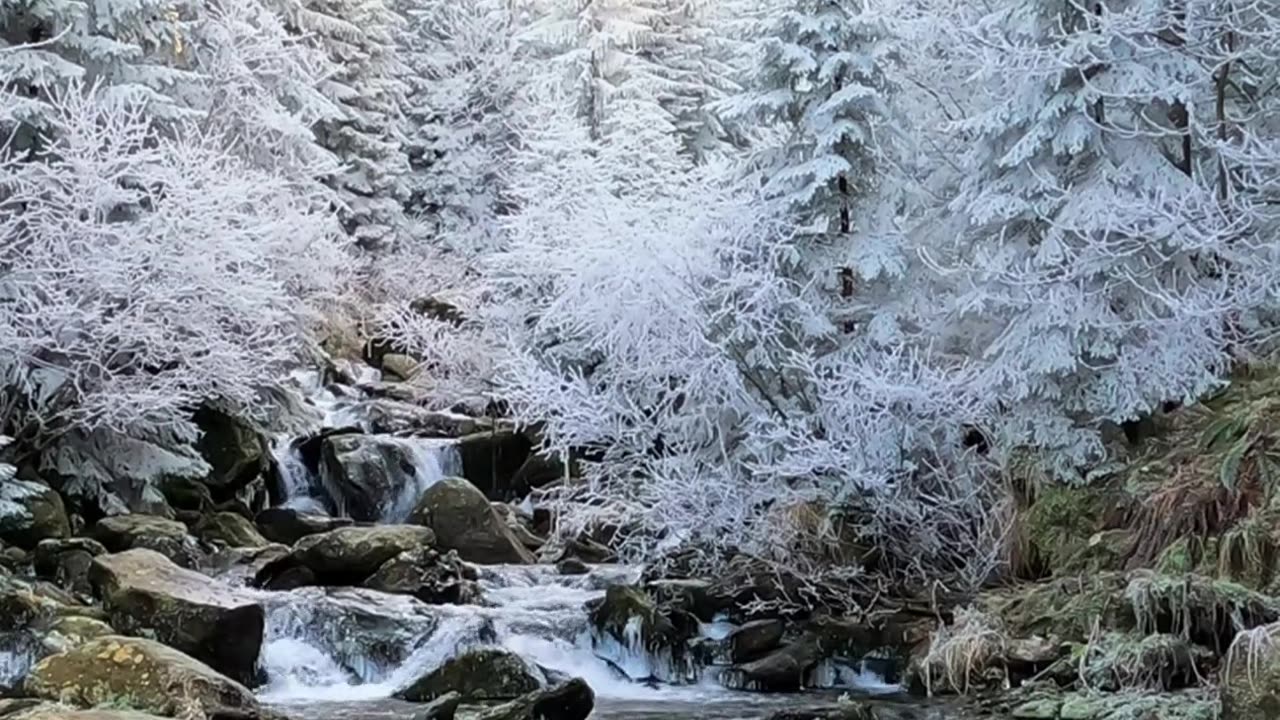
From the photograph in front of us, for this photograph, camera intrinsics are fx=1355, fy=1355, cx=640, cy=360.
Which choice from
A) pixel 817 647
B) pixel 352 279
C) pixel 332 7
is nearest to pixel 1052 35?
pixel 817 647

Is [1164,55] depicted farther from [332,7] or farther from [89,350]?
[332,7]

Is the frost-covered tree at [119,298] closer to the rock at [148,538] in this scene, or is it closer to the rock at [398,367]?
the rock at [148,538]

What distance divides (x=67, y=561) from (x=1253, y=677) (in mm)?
10904

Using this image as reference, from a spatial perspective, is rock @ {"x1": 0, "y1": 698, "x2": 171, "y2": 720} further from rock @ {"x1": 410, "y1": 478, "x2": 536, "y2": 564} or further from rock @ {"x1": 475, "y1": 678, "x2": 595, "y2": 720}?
rock @ {"x1": 410, "y1": 478, "x2": 536, "y2": 564}

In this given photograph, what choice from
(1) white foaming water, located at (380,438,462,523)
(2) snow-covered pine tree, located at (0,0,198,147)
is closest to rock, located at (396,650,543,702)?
(2) snow-covered pine tree, located at (0,0,198,147)

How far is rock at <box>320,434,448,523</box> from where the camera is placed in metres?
20.0

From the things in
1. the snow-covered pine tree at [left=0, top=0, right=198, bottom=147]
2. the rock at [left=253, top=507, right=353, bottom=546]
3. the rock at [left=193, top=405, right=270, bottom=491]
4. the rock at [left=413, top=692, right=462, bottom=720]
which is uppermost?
the snow-covered pine tree at [left=0, top=0, right=198, bottom=147]

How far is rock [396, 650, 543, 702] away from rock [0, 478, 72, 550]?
5019 mm

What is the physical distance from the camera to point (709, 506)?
12.7 metres

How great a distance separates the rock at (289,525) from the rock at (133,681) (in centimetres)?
864

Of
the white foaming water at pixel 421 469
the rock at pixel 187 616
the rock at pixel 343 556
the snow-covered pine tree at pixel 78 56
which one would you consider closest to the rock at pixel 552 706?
the rock at pixel 187 616

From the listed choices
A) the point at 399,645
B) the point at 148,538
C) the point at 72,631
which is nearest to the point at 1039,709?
the point at 399,645

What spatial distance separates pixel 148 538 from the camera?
15.3 m

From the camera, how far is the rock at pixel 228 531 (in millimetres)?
17172
